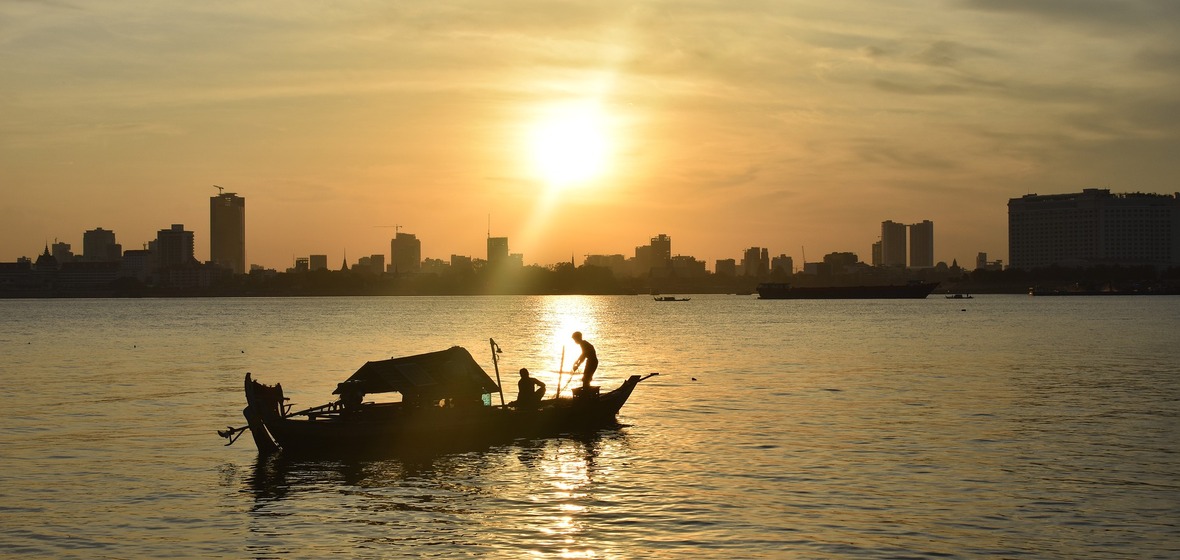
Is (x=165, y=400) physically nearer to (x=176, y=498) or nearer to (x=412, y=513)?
(x=176, y=498)

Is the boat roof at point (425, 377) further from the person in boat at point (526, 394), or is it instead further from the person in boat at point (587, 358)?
the person in boat at point (587, 358)

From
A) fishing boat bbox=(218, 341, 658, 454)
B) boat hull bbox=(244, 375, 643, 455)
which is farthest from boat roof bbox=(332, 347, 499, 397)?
boat hull bbox=(244, 375, 643, 455)

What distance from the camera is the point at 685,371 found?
69062mm

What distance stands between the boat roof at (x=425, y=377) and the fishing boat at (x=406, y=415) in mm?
33

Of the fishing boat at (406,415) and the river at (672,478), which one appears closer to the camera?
the river at (672,478)

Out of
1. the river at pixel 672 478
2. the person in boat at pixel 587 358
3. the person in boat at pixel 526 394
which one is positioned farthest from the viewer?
the person in boat at pixel 587 358

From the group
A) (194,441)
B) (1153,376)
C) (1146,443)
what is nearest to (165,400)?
(194,441)

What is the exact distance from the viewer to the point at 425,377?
36.7 meters

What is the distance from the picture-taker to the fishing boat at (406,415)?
112 ft

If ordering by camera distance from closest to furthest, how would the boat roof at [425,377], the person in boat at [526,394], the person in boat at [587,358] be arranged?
the boat roof at [425,377]
the person in boat at [526,394]
the person in boat at [587,358]

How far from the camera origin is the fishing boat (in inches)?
1344

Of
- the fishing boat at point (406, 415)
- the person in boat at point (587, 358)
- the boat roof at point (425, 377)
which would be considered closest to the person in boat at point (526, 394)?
the fishing boat at point (406, 415)

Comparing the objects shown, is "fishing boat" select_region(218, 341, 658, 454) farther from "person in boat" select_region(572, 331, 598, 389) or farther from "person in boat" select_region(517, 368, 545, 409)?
"person in boat" select_region(572, 331, 598, 389)

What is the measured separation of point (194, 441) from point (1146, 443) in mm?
32105
